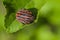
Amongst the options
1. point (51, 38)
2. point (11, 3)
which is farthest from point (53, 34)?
point (11, 3)

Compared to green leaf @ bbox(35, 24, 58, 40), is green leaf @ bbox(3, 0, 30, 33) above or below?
above

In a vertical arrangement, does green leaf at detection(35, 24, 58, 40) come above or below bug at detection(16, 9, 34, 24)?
below

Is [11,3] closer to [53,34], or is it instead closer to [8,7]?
[8,7]

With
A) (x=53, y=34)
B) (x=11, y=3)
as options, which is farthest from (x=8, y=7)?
(x=53, y=34)

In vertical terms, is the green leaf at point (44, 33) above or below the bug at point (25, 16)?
below
